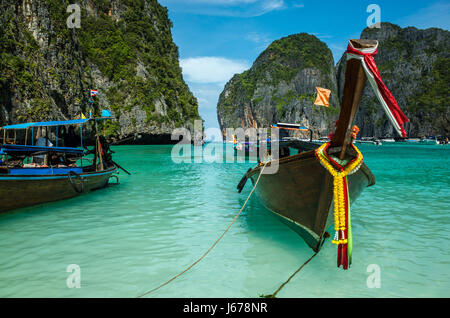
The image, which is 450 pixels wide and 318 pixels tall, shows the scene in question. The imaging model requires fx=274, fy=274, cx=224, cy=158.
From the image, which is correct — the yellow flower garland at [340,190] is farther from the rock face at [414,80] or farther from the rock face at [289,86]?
the rock face at [414,80]

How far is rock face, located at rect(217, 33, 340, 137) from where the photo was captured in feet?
392

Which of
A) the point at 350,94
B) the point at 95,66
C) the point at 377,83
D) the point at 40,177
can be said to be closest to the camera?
the point at 377,83

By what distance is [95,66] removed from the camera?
5056 centimetres

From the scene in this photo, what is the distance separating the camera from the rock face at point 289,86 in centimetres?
11962

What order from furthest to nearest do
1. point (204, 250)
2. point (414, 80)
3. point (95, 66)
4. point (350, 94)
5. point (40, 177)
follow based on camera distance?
point (414, 80) → point (95, 66) → point (40, 177) → point (204, 250) → point (350, 94)

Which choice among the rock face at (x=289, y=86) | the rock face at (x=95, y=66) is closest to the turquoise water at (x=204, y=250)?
the rock face at (x=95, y=66)

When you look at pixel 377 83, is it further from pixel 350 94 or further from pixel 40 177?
pixel 40 177

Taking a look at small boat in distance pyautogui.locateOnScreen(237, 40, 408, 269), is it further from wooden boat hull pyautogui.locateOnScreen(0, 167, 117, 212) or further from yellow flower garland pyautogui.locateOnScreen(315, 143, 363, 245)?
Answer: wooden boat hull pyautogui.locateOnScreen(0, 167, 117, 212)

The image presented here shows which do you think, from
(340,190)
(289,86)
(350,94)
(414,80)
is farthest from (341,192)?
(414,80)

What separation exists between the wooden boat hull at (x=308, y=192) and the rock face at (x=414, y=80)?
116 metres

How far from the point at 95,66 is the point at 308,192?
5500cm
